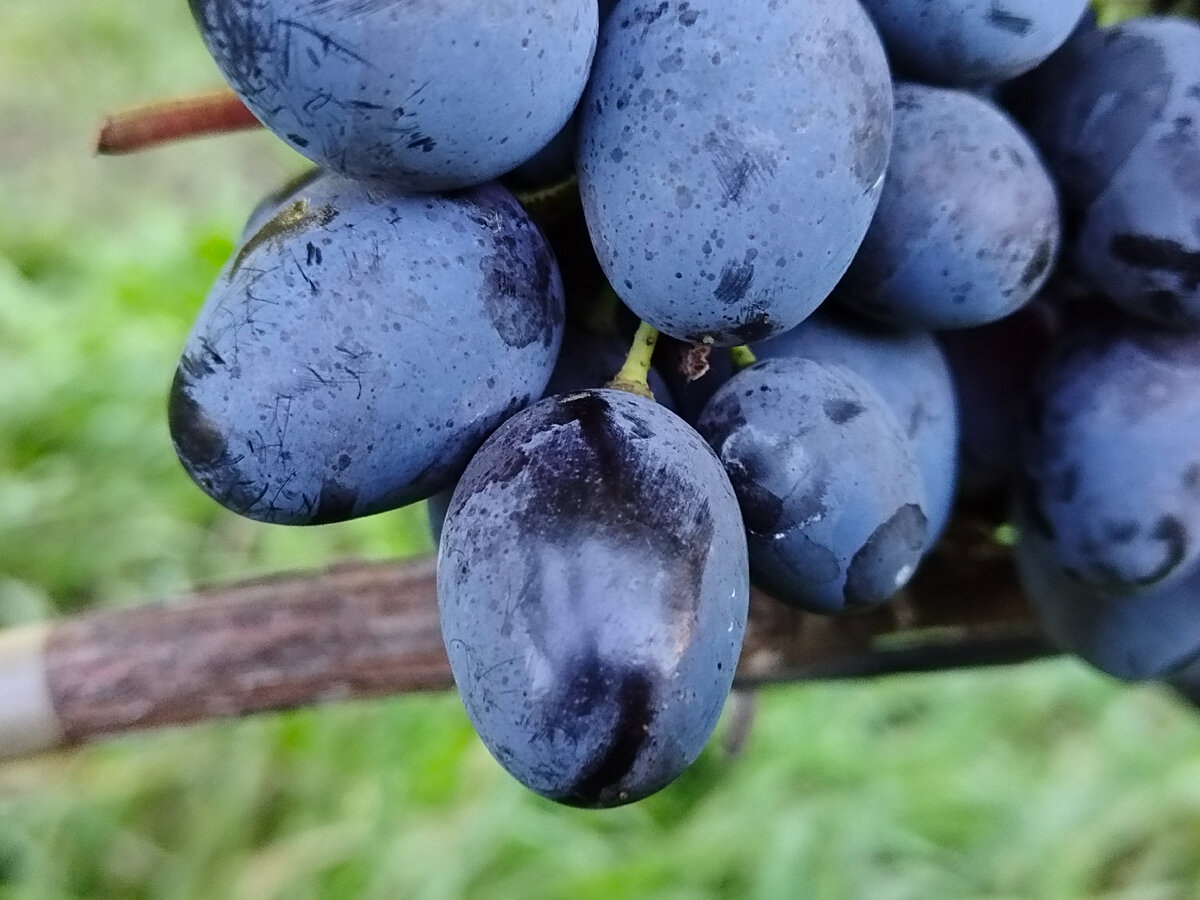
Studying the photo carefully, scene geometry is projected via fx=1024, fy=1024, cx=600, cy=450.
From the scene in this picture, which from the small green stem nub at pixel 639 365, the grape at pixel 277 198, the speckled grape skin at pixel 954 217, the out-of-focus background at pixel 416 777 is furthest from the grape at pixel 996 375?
the out-of-focus background at pixel 416 777

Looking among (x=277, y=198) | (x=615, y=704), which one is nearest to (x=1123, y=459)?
(x=615, y=704)

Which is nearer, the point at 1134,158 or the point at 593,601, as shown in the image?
the point at 593,601

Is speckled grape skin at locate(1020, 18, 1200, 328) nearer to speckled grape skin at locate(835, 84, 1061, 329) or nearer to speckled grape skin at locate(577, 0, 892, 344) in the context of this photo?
speckled grape skin at locate(835, 84, 1061, 329)

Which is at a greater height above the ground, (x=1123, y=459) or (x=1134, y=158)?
(x=1134, y=158)

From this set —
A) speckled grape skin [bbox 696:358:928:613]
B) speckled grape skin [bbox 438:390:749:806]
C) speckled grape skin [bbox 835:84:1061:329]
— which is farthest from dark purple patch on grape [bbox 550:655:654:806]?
speckled grape skin [bbox 835:84:1061:329]

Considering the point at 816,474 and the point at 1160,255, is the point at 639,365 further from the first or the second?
the point at 1160,255

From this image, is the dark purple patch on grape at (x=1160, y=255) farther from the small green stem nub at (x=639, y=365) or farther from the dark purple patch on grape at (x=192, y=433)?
the dark purple patch on grape at (x=192, y=433)

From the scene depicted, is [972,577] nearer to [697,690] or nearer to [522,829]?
[697,690]
